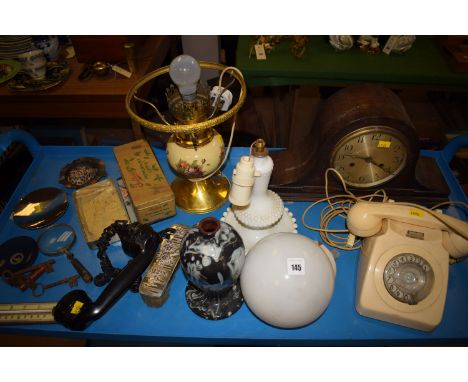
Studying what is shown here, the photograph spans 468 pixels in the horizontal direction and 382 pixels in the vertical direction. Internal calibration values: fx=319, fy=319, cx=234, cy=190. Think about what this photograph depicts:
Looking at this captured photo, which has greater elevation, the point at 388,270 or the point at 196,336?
the point at 388,270

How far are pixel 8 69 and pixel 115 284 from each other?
53.9 inches

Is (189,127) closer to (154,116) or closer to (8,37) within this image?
(154,116)

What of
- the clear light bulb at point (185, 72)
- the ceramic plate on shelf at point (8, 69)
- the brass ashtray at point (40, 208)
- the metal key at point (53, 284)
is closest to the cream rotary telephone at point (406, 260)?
the clear light bulb at point (185, 72)

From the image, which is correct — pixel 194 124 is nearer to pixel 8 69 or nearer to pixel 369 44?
pixel 8 69

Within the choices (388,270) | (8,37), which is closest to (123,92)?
(8,37)

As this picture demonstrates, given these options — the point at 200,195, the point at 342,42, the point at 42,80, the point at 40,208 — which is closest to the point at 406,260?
the point at 200,195

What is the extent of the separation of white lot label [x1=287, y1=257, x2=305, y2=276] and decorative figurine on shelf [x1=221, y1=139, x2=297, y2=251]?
0.71 ft

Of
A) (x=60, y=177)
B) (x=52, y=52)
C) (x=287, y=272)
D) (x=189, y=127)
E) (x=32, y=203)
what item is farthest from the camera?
(x=52, y=52)

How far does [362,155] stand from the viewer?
0.97m

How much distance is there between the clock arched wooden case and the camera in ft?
2.97

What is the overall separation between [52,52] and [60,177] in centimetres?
91

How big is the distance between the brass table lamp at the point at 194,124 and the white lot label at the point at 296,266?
0.40 metres

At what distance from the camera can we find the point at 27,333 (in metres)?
0.87

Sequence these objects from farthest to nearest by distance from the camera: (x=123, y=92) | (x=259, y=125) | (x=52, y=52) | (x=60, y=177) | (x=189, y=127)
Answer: (x=259, y=125), (x=52, y=52), (x=123, y=92), (x=60, y=177), (x=189, y=127)
